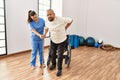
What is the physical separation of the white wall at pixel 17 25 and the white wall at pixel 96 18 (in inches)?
81.5

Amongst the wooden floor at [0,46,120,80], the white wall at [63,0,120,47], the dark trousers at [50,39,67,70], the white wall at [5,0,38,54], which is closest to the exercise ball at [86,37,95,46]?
the white wall at [63,0,120,47]

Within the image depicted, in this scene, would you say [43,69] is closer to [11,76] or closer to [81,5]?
[11,76]

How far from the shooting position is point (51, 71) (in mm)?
3473

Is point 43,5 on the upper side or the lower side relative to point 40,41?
upper

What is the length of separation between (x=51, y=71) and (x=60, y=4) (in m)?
3.47

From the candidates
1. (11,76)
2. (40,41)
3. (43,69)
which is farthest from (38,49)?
(11,76)

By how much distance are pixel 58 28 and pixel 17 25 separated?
79.2 inches

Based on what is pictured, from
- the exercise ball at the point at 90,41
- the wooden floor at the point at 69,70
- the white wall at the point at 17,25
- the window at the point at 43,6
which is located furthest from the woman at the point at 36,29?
the exercise ball at the point at 90,41

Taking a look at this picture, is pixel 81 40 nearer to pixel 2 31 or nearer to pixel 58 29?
pixel 2 31

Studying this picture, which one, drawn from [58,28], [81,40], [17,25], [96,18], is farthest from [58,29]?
[96,18]

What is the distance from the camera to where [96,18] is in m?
6.73

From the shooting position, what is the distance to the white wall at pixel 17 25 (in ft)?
14.3

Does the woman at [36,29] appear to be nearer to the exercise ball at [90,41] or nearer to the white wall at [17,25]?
the white wall at [17,25]

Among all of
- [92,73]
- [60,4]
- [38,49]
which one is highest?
[60,4]
